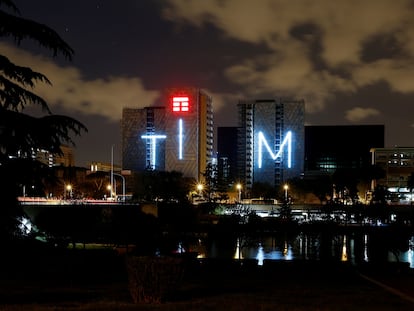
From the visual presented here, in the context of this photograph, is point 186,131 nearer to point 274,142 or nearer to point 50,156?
point 274,142

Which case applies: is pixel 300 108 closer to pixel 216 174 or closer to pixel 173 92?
pixel 173 92

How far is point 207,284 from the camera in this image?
1712 centimetres

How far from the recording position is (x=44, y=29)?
11227mm

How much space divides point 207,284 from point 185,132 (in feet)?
530

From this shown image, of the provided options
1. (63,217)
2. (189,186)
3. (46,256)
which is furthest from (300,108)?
(46,256)

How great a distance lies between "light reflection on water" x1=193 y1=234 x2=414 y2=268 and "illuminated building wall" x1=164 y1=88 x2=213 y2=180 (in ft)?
354

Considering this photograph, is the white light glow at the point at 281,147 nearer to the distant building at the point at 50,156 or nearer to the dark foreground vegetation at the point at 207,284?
the dark foreground vegetation at the point at 207,284

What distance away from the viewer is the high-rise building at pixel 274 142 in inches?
7377

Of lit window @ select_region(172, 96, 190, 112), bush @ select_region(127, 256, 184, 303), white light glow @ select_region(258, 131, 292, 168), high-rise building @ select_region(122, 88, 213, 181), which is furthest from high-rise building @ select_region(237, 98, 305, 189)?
bush @ select_region(127, 256, 184, 303)

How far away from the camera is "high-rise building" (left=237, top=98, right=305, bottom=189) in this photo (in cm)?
18738

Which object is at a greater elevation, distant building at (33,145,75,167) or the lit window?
the lit window

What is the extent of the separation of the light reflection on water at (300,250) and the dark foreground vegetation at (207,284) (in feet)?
75.4

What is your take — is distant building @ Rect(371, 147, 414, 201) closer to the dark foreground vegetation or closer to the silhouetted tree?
the dark foreground vegetation

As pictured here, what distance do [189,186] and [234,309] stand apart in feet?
426
